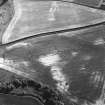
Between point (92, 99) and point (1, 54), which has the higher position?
point (1, 54)

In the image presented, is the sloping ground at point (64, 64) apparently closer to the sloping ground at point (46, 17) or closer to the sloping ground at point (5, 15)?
the sloping ground at point (46, 17)

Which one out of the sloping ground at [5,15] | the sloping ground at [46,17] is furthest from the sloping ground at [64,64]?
the sloping ground at [5,15]

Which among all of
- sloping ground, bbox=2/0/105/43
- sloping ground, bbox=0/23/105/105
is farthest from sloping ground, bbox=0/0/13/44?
sloping ground, bbox=0/23/105/105

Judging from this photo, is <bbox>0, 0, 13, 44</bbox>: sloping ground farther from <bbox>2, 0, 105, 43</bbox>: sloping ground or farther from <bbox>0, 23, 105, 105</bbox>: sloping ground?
<bbox>0, 23, 105, 105</bbox>: sloping ground

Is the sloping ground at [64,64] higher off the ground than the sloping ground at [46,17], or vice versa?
the sloping ground at [46,17]

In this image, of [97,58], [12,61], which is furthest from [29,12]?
[97,58]

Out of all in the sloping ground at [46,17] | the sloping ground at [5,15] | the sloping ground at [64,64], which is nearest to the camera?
the sloping ground at [64,64]

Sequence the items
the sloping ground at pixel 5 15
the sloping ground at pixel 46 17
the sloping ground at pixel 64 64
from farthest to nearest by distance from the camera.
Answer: the sloping ground at pixel 5 15 < the sloping ground at pixel 46 17 < the sloping ground at pixel 64 64

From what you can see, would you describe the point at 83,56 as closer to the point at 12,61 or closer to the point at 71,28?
the point at 71,28
